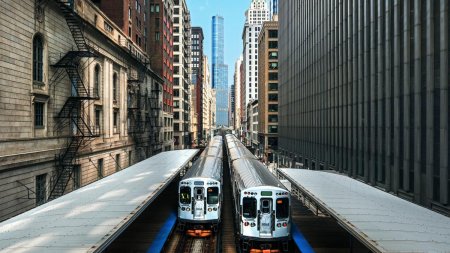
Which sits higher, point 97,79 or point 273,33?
point 273,33

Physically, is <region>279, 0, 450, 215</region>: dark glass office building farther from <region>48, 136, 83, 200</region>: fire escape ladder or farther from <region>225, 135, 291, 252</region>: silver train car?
<region>48, 136, 83, 200</region>: fire escape ladder

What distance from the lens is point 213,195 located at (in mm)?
18938

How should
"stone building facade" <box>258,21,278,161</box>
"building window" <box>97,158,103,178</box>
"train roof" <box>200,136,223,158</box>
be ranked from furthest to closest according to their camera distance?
1. "stone building facade" <box>258,21,278,161</box>
2. "building window" <box>97,158,103,178</box>
3. "train roof" <box>200,136,223,158</box>

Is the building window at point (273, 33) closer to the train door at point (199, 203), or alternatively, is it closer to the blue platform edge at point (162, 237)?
the blue platform edge at point (162, 237)

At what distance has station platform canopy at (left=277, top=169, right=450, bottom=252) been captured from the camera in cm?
973

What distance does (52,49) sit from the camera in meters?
23.6

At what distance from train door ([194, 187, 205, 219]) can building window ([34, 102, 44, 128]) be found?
12.2 meters

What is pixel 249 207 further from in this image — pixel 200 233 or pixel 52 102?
pixel 52 102

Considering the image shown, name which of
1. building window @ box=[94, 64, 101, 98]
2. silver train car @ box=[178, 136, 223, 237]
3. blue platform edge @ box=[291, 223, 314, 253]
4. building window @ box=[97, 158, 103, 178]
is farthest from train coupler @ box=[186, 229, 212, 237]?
building window @ box=[94, 64, 101, 98]

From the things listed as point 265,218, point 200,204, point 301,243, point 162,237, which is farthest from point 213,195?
point 301,243

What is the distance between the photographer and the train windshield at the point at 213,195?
18.9 metres

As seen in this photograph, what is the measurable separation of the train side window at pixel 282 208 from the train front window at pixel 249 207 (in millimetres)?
1224

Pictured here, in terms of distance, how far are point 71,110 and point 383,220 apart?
22744 millimetres

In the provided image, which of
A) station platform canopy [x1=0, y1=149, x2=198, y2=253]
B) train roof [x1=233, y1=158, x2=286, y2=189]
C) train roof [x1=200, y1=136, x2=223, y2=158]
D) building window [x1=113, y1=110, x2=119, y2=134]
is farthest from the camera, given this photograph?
building window [x1=113, y1=110, x2=119, y2=134]
